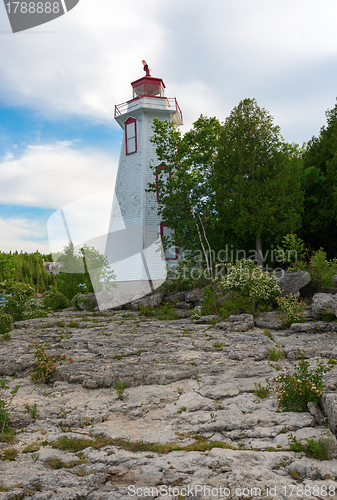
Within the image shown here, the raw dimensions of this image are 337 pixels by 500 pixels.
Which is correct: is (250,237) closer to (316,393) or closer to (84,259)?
(84,259)

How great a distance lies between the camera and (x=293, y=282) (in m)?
13.2

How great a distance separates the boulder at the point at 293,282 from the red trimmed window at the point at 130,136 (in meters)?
15.7

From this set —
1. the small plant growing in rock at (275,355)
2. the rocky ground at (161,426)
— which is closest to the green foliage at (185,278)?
the rocky ground at (161,426)

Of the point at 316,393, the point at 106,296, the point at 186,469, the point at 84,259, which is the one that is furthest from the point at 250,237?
the point at 186,469

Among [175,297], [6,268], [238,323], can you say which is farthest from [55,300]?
[6,268]

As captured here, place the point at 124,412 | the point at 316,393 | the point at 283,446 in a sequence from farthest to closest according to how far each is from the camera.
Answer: the point at 124,412 < the point at 316,393 < the point at 283,446

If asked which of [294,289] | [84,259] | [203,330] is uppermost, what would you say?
[84,259]

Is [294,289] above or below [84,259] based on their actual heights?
below

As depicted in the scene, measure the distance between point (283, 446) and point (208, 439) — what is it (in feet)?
2.97

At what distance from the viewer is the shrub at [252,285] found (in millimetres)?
12578

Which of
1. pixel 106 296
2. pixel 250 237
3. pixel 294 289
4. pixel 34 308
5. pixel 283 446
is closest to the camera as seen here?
pixel 283 446

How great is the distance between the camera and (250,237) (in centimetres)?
2044

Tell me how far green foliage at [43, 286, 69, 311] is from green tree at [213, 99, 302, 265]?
1147 centimetres

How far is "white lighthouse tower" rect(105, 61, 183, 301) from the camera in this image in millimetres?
22281
